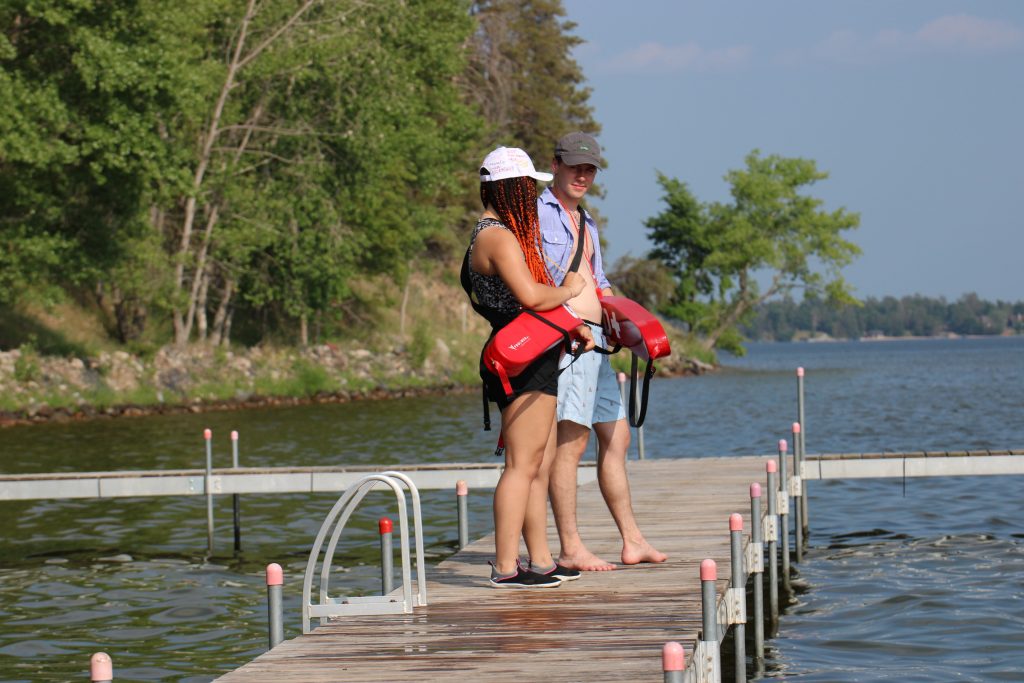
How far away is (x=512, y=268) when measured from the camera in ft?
25.7

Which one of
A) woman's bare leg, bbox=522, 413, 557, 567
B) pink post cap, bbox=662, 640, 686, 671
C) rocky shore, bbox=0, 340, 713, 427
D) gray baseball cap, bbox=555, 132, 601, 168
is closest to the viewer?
pink post cap, bbox=662, 640, 686, 671

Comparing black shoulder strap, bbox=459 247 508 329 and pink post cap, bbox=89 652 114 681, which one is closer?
pink post cap, bbox=89 652 114 681

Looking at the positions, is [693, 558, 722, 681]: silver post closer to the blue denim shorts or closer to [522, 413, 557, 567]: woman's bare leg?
[522, 413, 557, 567]: woman's bare leg

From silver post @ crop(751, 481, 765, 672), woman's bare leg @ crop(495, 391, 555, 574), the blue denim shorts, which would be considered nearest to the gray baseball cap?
the blue denim shorts

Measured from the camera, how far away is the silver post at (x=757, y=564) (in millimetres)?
11141

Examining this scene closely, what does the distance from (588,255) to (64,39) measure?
30428 mm

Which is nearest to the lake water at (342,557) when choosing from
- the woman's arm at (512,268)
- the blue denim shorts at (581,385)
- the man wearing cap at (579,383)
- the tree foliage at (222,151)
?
the man wearing cap at (579,383)

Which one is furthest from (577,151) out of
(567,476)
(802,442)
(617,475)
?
(802,442)

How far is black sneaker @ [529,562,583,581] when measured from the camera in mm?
8742

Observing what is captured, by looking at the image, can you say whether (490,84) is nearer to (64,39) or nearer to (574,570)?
(64,39)

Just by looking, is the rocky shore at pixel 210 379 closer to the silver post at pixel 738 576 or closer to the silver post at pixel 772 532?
the silver post at pixel 772 532

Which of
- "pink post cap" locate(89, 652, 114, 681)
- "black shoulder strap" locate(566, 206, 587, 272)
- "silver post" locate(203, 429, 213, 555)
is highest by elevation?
"black shoulder strap" locate(566, 206, 587, 272)

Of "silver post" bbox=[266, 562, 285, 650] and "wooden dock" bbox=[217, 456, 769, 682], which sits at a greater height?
"silver post" bbox=[266, 562, 285, 650]

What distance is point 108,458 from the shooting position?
94.5ft
